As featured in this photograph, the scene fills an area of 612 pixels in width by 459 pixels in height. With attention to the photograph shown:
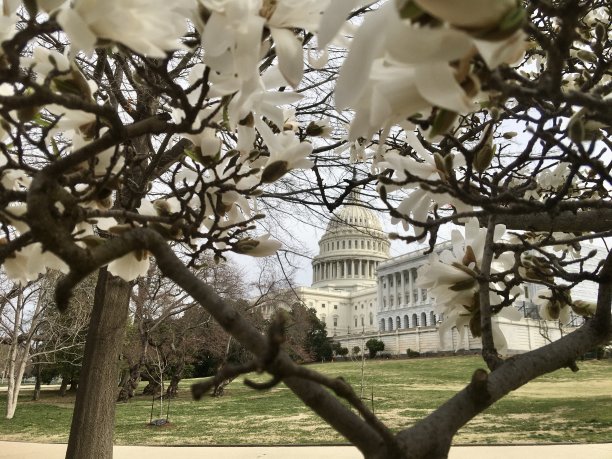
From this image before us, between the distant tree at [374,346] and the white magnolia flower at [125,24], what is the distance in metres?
45.5

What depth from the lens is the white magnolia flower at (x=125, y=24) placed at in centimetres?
58

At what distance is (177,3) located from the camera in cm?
64

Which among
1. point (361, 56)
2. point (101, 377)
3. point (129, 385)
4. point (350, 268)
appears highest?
point (350, 268)

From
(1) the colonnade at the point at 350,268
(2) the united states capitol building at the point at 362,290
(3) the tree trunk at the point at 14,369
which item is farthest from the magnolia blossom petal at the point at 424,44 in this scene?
(1) the colonnade at the point at 350,268

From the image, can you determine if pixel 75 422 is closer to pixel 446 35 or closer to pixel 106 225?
pixel 106 225

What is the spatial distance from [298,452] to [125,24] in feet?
22.8

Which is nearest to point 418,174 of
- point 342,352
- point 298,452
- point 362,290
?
point 298,452

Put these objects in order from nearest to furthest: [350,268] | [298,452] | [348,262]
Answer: [298,452] → [348,262] → [350,268]

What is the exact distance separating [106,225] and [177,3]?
2.00ft

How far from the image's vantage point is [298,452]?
22.4 ft

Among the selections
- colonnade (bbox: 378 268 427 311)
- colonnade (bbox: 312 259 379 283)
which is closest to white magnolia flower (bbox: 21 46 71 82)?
colonnade (bbox: 378 268 427 311)

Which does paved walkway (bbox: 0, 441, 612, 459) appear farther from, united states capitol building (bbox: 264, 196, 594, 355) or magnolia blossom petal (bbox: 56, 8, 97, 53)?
united states capitol building (bbox: 264, 196, 594, 355)

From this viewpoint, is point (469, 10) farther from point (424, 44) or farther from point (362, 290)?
point (362, 290)

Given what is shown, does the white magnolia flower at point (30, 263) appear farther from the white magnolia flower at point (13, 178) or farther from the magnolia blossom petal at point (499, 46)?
the magnolia blossom petal at point (499, 46)
